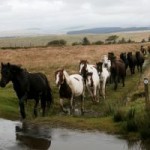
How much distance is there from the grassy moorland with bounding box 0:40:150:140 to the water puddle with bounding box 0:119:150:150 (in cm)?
77

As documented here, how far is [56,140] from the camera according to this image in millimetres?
13375

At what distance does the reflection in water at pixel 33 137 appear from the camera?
12.8 meters

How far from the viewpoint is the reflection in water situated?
12770mm

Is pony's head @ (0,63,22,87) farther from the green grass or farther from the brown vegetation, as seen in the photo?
the brown vegetation

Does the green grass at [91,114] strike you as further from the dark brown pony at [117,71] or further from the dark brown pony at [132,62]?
the dark brown pony at [132,62]

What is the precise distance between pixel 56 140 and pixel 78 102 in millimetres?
11002

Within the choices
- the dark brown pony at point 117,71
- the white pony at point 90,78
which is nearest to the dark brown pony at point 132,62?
the dark brown pony at point 117,71

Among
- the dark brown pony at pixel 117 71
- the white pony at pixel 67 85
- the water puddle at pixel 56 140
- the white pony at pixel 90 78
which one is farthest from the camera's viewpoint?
the dark brown pony at pixel 117 71

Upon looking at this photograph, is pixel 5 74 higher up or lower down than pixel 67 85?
higher up

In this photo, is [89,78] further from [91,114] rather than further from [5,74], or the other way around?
[5,74]

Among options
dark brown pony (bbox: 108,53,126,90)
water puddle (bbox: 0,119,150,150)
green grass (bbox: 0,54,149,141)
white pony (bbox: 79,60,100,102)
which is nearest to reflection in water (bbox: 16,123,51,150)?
water puddle (bbox: 0,119,150,150)

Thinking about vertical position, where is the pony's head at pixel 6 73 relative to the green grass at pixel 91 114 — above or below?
above

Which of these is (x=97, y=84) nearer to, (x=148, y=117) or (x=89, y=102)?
(x=89, y=102)

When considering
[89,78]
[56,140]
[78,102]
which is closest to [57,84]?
[78,102]
